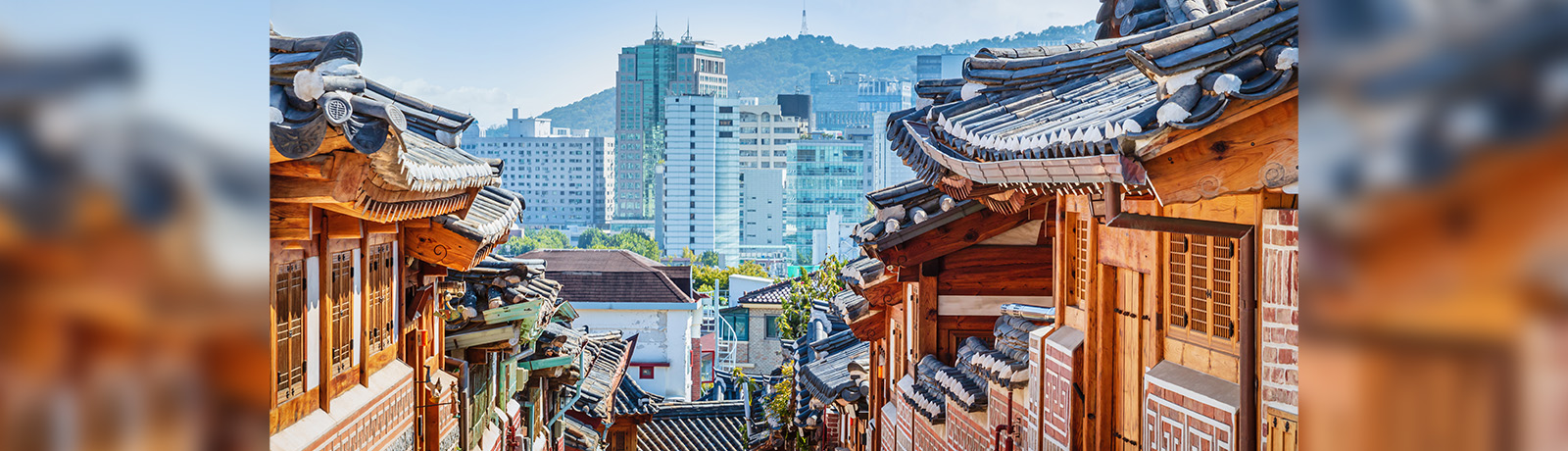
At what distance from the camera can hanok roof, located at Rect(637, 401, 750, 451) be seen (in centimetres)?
3797

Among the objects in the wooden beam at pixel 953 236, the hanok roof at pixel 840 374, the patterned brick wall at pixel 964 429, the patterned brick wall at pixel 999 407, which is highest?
the wooden beam at pixel 953 236

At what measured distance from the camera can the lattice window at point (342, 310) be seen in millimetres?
9945

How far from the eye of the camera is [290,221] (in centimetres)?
833

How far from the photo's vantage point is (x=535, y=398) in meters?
26.4

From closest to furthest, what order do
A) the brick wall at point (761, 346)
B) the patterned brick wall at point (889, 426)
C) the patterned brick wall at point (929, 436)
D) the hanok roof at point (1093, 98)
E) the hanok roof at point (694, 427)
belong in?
the hanok roof at point (1093, 98) < the patterned brick wall at point (929, 436) < the patterned brick wall at point (889, 426) < the hanok roof at point (694, 427) < the brick wall at point (761, 346)

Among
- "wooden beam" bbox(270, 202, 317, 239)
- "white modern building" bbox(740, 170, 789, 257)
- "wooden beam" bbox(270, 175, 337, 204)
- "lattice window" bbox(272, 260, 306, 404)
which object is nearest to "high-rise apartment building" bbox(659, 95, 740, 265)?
"white modern building" bbox(740, 170, 789, 257)

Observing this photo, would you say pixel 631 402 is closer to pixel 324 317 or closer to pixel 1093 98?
pixel 324 317

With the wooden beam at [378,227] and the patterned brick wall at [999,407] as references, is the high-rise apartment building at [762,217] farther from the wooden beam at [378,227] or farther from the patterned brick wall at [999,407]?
the wooden beam at [378,227]

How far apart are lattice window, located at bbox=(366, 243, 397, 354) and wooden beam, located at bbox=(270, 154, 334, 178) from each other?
3.87 meters

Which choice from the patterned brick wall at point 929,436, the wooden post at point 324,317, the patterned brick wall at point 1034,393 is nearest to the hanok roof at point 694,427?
the patterned brick wall at point 929,436

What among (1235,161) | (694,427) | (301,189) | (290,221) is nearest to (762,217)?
(694,427)

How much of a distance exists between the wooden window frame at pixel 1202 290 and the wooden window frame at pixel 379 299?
7031mm

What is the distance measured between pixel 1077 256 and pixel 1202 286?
11.4ft
